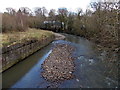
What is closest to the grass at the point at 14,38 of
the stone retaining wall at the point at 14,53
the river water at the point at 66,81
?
the stone retaining wall at the point at 14,53

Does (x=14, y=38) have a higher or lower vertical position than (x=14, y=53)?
higher

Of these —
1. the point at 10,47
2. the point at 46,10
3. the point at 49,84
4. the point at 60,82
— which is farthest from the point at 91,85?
the point at 46,10

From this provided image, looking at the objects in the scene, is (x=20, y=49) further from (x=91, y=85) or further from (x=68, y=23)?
(x=68, y=23)

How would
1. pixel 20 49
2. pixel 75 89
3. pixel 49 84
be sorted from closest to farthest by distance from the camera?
pixel 75 89 → pixel 49 84 → pixel 20 49

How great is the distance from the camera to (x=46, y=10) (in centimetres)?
6141

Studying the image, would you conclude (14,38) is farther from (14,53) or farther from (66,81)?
(66,81)

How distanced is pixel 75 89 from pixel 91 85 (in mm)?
1111

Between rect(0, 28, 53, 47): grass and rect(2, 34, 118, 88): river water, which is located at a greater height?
rect(0, 28, 53, 47): grass

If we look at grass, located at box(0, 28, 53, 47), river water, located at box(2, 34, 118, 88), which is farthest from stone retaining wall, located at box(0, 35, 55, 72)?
grass, located at box(0, 28, 53, 47)

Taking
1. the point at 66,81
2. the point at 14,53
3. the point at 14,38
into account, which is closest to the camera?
the point at 66,81

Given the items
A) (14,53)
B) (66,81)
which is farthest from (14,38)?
(66,81)

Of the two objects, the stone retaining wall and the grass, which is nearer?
the stone retaining wall

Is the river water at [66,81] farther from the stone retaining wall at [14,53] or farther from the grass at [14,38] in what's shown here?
the grass at [14,38]

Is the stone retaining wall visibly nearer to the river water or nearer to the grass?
the river water
